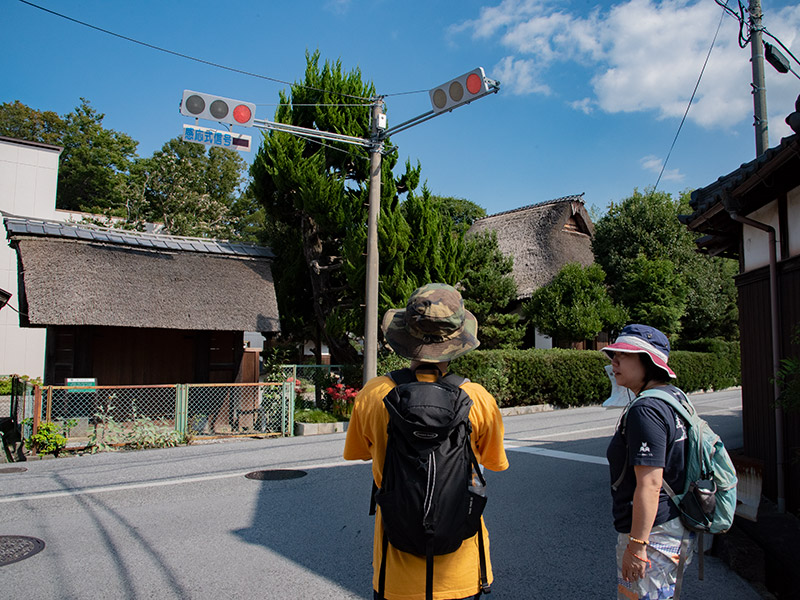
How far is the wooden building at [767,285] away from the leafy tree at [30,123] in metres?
38.0

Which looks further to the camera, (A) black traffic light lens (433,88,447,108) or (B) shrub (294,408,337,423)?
(B) shrub (294,408,337,423)

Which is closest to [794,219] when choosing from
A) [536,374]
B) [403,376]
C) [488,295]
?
[403,376]

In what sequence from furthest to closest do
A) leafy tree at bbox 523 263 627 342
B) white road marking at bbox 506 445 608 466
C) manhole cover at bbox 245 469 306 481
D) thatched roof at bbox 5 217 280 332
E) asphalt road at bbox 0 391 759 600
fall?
1. leafy tree at bbox 523 263 627 342
2. thatched roof at bbox 5 217 280 332
3. white road marking at bbox 506 445 608 466
4. manhole cover at bbox 245 469 306 481
5. asphalt road at bbox 0 391 759 600

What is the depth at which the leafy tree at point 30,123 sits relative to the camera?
113 ft

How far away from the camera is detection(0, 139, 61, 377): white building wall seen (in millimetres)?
21516

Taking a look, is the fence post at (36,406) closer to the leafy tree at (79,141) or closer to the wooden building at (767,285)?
the wooden building at (767,285)

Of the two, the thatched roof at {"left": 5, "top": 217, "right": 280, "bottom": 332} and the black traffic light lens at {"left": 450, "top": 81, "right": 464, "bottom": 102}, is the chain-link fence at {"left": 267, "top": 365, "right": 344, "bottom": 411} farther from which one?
the black traffic light lens at {"left": 450, "top": 81, "right": 464, "bottom": 102}

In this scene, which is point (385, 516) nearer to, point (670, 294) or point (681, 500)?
point (681, 500)

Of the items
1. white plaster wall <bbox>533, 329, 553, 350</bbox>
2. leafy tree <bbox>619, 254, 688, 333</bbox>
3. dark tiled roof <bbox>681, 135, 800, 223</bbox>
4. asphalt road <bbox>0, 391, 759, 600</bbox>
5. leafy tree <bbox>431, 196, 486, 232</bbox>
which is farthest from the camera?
leafy tree <bbox>431, 196, 486, 232</bbox>

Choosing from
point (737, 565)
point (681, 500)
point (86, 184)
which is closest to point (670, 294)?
point (737, 565)

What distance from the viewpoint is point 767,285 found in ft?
20.1

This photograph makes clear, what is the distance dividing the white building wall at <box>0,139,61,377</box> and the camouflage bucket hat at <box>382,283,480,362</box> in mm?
23643

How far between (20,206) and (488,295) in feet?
59.7

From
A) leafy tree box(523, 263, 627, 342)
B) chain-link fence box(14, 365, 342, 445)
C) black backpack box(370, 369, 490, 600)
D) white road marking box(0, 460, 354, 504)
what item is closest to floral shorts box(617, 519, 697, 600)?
black backpack box(370, 369, 490, 600)
